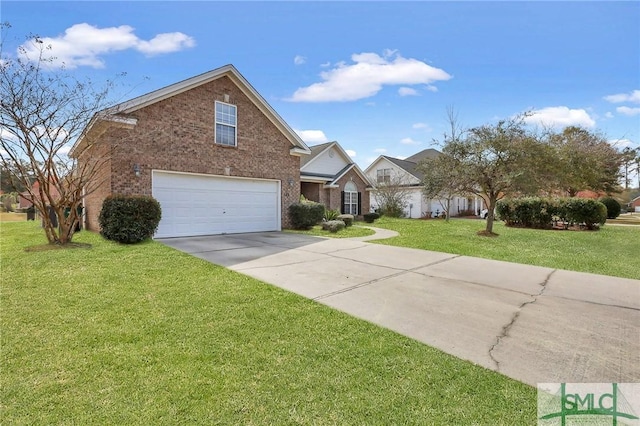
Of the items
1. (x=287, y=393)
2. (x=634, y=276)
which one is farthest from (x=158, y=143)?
(x=634, y=276)

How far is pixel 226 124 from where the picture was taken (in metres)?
13.2

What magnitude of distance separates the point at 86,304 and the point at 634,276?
970 centimetres

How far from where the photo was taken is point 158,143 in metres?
11.4

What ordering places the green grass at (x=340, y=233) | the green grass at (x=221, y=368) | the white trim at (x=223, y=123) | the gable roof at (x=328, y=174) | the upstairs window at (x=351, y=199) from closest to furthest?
the green grass at (x=221, y=368)
the white trim at (x=223, y=123)
the green grass at (x=340, y=233)
the gable roof at (x=328, y=174)
the upstairs window at (x=351, y=199)

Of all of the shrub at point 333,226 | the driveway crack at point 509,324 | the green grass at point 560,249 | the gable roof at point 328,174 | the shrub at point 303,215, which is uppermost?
the gable roof at point 328,174

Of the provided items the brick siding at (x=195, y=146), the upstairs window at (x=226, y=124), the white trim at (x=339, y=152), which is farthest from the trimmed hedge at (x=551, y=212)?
Answer: the upstairs window at (x=226, y=124)

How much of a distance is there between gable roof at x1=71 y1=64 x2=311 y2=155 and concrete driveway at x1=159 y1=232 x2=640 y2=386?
5.57 metres

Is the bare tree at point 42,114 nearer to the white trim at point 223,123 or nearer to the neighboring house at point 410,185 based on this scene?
the white trim at point 223,123

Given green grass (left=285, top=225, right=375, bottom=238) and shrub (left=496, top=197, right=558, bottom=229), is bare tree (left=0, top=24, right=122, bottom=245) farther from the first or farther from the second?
shrub (left=496, top=197, right=558, bottom=229)

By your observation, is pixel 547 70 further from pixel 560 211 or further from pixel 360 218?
pixel 360 218

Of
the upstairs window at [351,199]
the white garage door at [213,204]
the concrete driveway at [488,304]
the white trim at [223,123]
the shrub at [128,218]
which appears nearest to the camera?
the concrete driveway at [488,304]

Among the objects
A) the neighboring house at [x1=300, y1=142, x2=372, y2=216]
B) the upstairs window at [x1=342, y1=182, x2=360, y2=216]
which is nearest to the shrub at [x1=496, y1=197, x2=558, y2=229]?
the upstairs window at [x1=342, y1=182, x2=360, y2=216]

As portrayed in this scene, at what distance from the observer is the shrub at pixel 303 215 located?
15008 mm

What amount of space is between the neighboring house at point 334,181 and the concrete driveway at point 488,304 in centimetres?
1398
